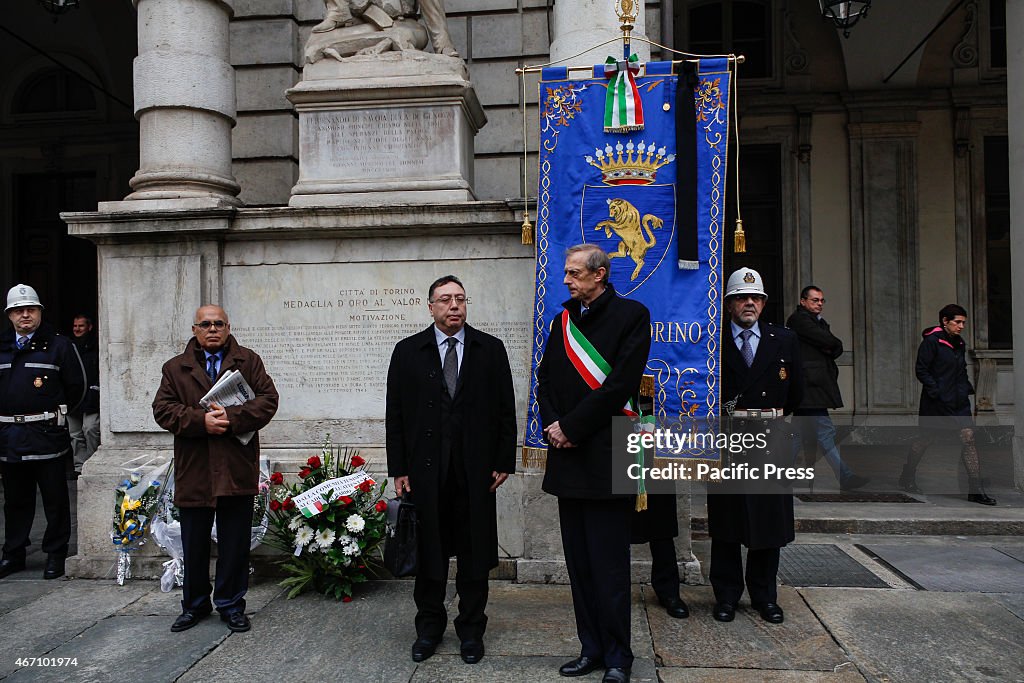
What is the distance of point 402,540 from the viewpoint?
472 cm

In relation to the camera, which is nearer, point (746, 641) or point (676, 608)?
point (746, 641)

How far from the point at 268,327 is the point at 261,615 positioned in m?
2.31

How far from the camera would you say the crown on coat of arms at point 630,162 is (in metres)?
6.14

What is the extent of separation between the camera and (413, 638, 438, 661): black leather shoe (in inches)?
187

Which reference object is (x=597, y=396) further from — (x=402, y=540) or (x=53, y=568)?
(x=53, y=568)

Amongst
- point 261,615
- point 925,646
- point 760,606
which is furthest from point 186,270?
point 925,646

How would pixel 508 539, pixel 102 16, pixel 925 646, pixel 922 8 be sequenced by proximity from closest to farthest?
pixel 925 646
pixel 508 539
pixel 922 8
pixel 102 16

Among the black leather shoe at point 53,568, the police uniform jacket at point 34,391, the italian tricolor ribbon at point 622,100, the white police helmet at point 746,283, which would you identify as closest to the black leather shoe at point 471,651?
the white police helmet at point 746,283

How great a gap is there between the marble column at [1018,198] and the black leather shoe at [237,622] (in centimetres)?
777

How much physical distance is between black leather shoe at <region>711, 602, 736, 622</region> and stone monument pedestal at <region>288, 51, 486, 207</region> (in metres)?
3.57

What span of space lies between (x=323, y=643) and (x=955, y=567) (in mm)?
4820

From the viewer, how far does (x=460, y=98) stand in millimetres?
6941

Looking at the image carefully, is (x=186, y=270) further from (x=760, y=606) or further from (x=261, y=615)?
(x=760, y=606)

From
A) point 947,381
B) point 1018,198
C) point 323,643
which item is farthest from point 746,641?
point 1018,198
